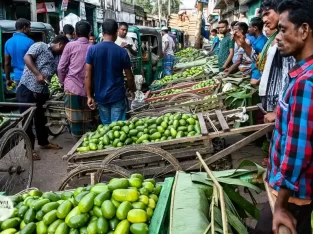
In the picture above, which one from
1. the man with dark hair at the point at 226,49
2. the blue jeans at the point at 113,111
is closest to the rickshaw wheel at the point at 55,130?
the blue jeans at the point at 113,111

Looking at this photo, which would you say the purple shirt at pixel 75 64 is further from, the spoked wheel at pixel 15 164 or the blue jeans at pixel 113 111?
the spoked wheel at pixel 15 164

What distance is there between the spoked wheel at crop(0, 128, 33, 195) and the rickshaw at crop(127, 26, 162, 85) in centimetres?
566

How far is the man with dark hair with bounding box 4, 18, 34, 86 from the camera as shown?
6.64 meters

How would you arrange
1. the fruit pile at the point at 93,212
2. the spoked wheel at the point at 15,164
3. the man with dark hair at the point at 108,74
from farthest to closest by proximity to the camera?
1. the man with dark hair at the point at 108,74
2. the spoked wheel at the point at 15,164
3. the fruit pile at the point at 93,212

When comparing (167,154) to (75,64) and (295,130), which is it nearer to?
(295,130)

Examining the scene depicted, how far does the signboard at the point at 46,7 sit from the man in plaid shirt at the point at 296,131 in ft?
66.6

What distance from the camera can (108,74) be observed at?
4.99m

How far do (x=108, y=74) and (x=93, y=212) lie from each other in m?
3.01

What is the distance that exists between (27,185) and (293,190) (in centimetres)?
372

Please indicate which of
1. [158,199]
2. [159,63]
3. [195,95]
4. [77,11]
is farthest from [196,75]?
[77,11]

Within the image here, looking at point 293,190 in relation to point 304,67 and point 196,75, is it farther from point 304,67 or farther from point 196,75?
point 196,75

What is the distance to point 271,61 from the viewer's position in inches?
150

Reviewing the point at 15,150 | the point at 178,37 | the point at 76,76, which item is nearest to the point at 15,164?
the point at 15,150

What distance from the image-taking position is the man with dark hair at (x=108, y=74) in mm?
4906
